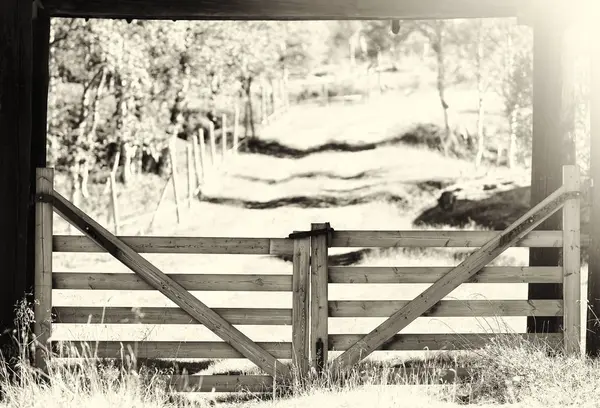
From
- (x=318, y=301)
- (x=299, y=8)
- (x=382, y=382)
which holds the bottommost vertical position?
(x=382, y=382)

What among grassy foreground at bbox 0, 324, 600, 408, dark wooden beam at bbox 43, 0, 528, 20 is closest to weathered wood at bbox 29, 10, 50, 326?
dark wooden beam at bbox 43, 0, 528, 20

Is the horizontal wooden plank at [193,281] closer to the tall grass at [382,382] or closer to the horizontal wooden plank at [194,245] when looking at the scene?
the horizontal wooden plank at [194,245]

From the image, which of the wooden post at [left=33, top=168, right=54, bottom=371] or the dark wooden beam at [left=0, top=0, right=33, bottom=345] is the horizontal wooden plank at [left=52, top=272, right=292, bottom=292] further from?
the dark wooden beam at [left=0, top=0, right=33, bottom=345]

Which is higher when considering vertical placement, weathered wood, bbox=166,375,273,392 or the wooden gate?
the wooden gate

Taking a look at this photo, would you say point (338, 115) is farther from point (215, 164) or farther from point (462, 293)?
point (462, 293)

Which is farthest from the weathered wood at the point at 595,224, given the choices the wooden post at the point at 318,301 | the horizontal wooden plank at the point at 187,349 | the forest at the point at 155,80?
the forest at the point at 155,80

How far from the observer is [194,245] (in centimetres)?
734

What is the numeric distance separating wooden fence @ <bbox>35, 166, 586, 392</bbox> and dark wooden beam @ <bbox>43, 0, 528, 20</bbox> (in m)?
2.30

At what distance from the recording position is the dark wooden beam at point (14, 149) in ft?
23.2

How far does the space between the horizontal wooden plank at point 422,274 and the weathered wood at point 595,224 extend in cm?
42

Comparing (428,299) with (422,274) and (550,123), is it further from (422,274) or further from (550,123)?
(550,123)

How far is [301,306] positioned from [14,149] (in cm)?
272

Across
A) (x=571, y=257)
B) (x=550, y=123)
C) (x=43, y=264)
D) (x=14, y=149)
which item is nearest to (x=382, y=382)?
(x=571, y=257)

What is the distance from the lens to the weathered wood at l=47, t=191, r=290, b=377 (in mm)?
7316
